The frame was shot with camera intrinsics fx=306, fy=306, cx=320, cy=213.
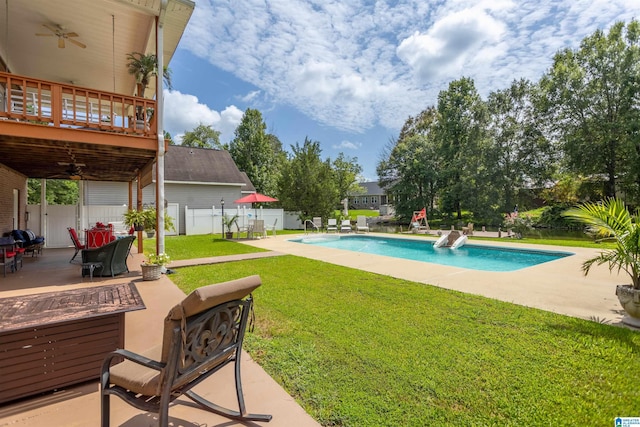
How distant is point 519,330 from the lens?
3834 mm

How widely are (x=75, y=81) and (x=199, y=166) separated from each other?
1096 centimetres

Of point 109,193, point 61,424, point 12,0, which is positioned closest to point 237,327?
point 61,424

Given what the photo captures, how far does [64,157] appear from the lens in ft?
26.7

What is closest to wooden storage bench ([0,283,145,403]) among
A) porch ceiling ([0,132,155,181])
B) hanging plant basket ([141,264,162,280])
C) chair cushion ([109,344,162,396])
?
chair cushion ([109,344,162,396])

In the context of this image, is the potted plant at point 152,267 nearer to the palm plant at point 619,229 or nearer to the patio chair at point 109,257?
the patio chair at point 109,257

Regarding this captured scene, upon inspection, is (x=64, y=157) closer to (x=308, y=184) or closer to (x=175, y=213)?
(x=175, y=213)

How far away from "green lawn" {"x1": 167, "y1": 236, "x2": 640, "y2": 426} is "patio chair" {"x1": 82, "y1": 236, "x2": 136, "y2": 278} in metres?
3.85

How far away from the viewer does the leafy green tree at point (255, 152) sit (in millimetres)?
33188

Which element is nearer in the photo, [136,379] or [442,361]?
[136,379]

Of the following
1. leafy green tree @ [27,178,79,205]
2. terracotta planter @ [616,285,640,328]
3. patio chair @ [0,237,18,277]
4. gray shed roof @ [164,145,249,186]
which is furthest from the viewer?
leafy green tree @ [27,178,79,205]

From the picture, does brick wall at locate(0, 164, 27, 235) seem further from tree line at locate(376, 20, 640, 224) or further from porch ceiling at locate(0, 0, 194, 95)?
tree line at locate(376, 20, 640, 224)

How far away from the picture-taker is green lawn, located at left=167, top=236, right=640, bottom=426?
234cm

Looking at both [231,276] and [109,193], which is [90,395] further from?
[109,193]

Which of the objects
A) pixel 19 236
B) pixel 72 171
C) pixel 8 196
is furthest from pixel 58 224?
pixel 19 236
